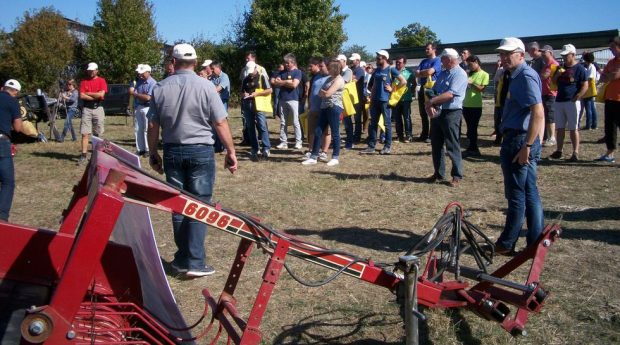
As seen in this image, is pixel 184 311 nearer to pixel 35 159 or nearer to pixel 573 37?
pixel 35 159

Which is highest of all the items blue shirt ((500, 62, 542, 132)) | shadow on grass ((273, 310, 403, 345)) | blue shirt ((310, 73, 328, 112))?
blue shirt ((310, 73, 328, 112))

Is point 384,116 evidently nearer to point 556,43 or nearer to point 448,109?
point 448,109

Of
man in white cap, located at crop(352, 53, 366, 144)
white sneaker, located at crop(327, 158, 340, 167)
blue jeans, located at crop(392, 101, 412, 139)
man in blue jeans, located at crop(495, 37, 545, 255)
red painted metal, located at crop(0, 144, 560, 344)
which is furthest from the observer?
man in white cap, located at crop(352, 53, 366, 144)

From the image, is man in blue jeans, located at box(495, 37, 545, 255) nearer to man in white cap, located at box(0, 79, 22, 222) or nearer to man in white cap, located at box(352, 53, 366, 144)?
man in white cap, located at box(0, 79, 22, 222)

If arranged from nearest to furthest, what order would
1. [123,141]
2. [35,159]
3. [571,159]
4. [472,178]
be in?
[472,178], [571,159], [35,159], [123,141]

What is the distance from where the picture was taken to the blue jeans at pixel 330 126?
31.2 feet

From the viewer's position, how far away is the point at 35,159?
11.5 metres

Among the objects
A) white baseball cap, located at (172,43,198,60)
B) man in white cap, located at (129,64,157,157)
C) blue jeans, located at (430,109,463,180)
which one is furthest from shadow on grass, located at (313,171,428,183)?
white baseball cap, located at (172,43,198,60)

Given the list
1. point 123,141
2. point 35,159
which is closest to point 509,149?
point 35,159

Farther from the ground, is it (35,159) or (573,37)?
(573,37)

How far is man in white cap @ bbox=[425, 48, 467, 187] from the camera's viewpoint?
7.58 metres

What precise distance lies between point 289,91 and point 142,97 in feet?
9.54

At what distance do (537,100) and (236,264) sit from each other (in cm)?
315

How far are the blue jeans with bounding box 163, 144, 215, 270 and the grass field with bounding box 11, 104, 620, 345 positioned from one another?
0.25m
